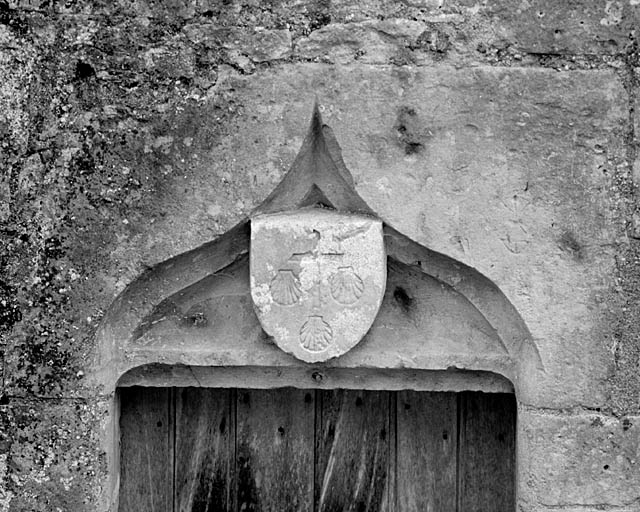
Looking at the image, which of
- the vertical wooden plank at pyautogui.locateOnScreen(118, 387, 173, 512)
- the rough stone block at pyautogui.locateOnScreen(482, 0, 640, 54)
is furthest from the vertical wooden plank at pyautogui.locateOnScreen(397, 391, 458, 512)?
the rough stone block at pyautogui.locateOnScreen(482, 0, 640, 54)

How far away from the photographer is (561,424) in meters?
1.68

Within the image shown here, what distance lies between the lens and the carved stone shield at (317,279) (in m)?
1.67

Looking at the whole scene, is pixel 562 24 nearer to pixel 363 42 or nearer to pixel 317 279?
pixel 363 42

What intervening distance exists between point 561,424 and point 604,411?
0.09 metres

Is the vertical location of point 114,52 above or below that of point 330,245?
above

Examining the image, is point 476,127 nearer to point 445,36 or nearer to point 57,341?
point 445,36

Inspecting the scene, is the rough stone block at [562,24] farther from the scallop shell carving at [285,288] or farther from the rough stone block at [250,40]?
the scallop shell carving at [285,288]

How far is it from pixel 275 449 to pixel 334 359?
377mm

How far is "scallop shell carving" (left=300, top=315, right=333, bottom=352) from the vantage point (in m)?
1.67

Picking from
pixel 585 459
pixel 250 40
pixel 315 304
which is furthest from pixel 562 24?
pixel 585 459

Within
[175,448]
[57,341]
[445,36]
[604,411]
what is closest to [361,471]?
[175,448]

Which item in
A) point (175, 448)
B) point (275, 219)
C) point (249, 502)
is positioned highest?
point (275, 219)

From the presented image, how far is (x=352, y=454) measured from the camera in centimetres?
199

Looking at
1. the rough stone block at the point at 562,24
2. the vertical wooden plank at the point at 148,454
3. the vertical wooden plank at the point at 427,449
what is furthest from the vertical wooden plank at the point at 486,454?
the rough stone block at the point at 562,24
